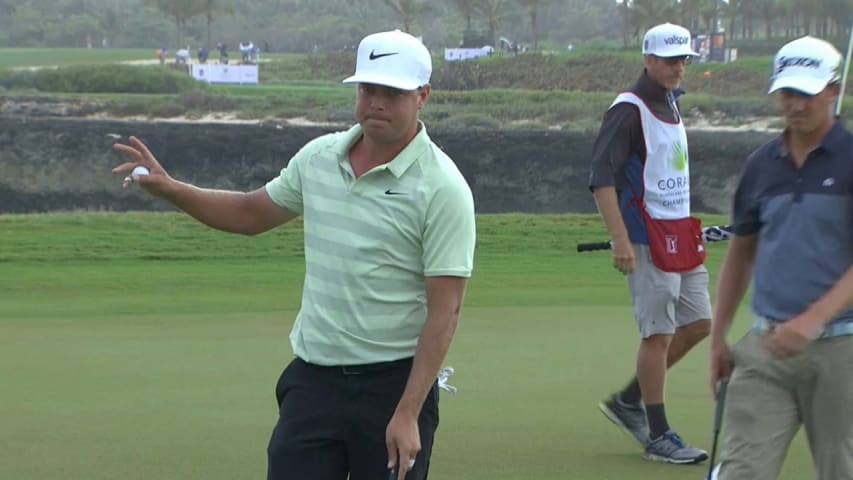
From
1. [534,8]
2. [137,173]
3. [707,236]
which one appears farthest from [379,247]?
[534,8]

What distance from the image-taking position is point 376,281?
3848 millimetres

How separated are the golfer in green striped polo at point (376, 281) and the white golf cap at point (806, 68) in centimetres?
100

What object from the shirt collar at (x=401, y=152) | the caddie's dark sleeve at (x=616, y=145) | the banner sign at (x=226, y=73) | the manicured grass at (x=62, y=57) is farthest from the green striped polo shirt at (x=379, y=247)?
the manicured grass at (x=62, y=57)

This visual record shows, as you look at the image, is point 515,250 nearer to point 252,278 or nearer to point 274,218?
point 252,278

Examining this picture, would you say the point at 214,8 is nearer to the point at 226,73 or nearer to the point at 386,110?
the point at 226,73

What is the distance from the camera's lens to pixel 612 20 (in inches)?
2778

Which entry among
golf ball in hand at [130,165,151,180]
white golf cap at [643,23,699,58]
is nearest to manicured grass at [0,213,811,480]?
white golf cap at [643,23,699,58]

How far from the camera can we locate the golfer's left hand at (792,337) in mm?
3998

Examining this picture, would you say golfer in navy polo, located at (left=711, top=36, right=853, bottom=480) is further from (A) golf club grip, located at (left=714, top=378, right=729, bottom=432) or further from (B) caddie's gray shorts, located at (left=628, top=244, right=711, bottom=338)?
(B) caddie's gray shorts, located at (left=628, top=244, right=711, bottom=338)

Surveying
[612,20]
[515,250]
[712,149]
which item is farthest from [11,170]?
[612,20]

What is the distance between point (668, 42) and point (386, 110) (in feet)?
8.31

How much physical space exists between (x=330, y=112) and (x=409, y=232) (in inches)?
1281

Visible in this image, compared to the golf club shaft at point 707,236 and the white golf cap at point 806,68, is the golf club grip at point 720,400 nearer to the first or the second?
the white golf cap at point 806,68

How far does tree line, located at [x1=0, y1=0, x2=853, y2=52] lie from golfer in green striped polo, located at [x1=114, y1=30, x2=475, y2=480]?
2787 centimetres
